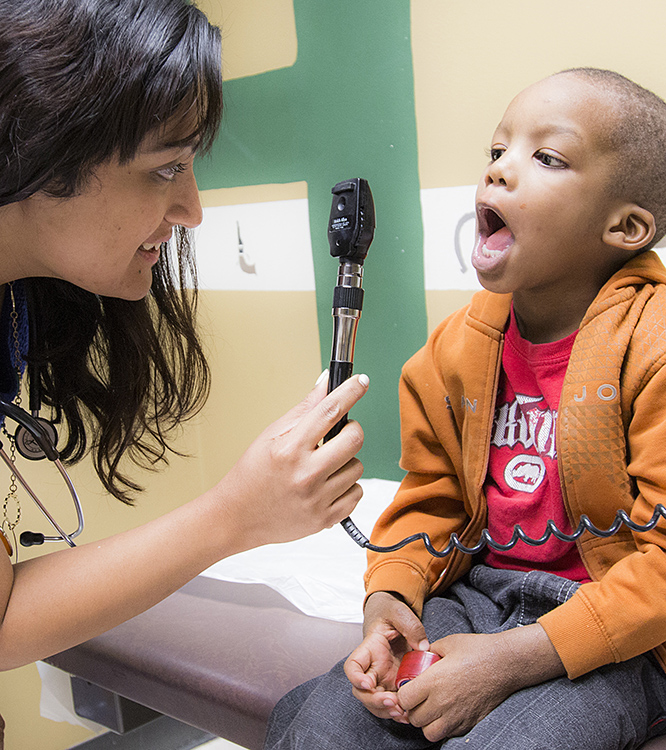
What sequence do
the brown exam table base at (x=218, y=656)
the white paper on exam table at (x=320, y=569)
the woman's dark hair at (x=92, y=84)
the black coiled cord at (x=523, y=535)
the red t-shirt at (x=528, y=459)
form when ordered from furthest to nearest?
the white paper on exam table at (x=320, y=569), the brown exam table base at (x=218, y=656), the red t-shirt at (x=528, y=459), the black coiled cord at (x=523, y=535), the woman's dark hair at (x=92, y=84)

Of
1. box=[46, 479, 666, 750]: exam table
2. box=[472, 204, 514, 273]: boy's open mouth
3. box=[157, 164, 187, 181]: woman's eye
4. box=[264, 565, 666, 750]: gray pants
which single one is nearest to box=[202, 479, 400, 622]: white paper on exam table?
box=[46, 479, 666, 750]: exam table

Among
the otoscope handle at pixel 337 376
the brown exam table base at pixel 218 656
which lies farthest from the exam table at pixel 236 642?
the otoscope handle at pixel 337 376

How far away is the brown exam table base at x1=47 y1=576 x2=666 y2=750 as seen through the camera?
1200mm

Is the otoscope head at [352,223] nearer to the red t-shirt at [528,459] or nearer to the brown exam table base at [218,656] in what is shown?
the red t-shirt at [528,459]

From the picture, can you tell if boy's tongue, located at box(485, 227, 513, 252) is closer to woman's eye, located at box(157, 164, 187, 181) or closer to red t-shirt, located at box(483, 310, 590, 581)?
red t-shirt, located at box(483, 310, 590, 581)

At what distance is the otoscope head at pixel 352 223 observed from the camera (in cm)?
90

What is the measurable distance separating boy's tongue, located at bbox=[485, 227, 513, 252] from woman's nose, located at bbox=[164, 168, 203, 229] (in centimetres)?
38

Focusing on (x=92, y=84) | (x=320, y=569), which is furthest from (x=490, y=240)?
(x=320, y=569)

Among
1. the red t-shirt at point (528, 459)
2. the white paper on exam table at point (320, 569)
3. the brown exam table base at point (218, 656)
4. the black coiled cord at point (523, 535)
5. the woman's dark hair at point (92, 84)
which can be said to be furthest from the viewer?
the white paper on exam table at point (320, 569)

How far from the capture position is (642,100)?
994 millimetres

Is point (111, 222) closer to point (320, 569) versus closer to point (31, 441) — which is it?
point (31, 441)

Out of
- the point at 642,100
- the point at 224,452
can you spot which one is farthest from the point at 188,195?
the point at 224,452

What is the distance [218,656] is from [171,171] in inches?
30.7

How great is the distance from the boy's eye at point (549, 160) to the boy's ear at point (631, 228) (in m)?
0.10
